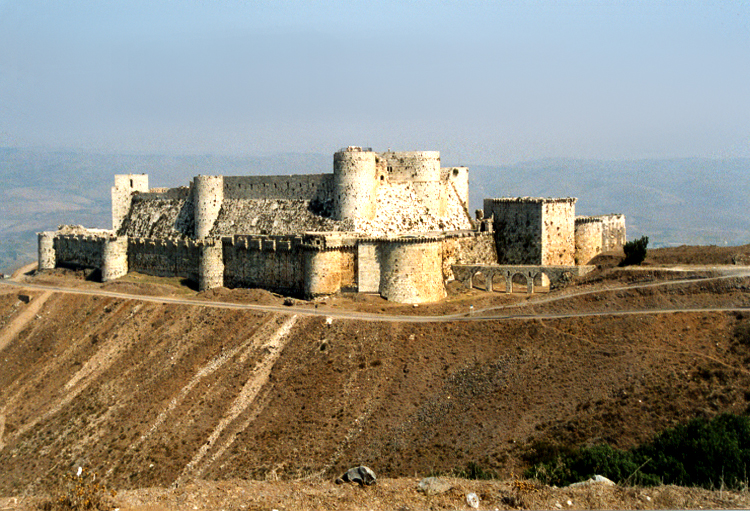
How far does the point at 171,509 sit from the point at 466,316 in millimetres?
34279

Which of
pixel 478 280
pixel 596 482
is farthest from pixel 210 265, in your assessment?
pixel 596 482

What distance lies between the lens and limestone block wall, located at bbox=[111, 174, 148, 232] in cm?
9994

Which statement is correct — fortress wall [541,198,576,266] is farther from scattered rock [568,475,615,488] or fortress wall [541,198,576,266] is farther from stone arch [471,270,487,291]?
scattered rock [568,475,615,488]

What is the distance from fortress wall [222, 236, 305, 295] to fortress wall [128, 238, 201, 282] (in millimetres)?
4182

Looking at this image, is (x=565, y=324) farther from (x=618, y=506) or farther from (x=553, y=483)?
(x=618, y=506)

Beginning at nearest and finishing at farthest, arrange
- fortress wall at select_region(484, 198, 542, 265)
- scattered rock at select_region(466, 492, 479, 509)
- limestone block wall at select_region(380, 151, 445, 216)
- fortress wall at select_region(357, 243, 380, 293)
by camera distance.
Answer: scattered rock at select_region(466, 492, 479, 509) < fortress wall at select_region(357, 243, 380, 293) < fortress wall at select_region(484, 198, 542, 265) < limestone block wall at select_region(380, 151, 445, 216)

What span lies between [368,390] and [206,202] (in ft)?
142

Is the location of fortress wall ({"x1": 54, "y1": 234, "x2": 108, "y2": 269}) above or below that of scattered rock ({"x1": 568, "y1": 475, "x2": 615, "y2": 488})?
above

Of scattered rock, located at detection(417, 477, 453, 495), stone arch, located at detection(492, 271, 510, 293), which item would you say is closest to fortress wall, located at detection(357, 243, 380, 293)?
stone arch, located at detection(492, 271, 510, 293)

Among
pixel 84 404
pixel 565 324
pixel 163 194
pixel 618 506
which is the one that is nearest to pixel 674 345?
pixel 565 324

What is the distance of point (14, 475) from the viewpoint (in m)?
49.1

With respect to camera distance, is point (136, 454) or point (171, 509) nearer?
point (171, 509)

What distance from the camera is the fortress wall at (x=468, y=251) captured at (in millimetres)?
72562

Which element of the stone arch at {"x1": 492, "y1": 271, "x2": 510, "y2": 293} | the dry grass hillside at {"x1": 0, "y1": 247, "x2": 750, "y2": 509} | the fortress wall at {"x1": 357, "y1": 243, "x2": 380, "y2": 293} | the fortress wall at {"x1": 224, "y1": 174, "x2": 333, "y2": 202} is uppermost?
the fortress wall at {"x1": 224, "y1": 174, "x2": 333, "y2": 202}
